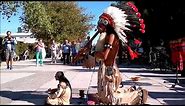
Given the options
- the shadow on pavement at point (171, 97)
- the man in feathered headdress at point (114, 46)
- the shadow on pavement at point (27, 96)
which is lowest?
the shadow on pavement at point (171, 97)

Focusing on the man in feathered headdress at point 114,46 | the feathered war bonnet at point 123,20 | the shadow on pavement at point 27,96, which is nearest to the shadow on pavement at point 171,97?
the man in feathered headdress at point 114,46

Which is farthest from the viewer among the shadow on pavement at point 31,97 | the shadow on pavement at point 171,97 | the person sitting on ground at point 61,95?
the shadow on pavement at point 171,97

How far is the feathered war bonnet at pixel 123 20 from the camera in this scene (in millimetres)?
8133

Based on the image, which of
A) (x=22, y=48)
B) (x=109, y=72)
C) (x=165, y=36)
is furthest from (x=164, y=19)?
(x=109, y=72)

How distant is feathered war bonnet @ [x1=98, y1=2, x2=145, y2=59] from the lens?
8133mm

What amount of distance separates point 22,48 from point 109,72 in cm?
2676

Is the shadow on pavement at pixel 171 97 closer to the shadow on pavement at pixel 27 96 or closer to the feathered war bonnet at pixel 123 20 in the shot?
the feathered war bonnet at pixel 123 20

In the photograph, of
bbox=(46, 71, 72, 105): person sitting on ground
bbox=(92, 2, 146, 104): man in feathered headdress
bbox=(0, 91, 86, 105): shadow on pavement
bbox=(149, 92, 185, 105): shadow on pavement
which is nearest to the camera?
bbox=(92, 2, 146, 104): man in feathered headdress

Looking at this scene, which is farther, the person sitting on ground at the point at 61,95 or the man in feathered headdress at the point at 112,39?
the person sitting on ground at the point at 61,95

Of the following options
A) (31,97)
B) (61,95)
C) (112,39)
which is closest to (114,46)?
(112,39)

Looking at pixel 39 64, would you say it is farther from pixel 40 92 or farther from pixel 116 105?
pixel 116 105

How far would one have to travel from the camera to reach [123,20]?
8289 mm

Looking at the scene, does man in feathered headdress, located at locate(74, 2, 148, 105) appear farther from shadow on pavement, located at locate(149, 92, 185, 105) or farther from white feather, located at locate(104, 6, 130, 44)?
shadow on pavement, located at locate(149, 92, 185, 105)

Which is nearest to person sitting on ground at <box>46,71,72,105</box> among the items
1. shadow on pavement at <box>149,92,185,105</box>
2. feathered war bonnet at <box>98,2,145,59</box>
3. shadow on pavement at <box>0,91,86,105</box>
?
shadow on pavement at <box>0,91,86,105</box>
